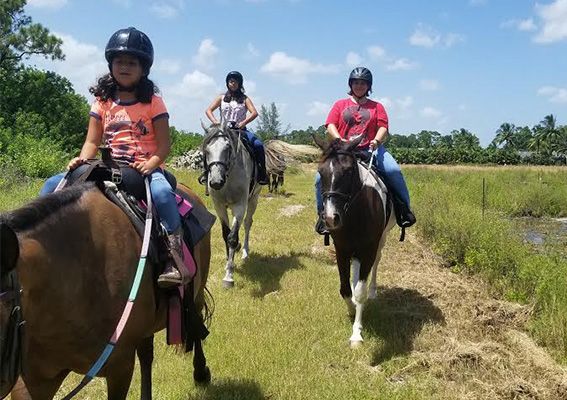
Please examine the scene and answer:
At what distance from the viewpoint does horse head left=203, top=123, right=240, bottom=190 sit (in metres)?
6.91

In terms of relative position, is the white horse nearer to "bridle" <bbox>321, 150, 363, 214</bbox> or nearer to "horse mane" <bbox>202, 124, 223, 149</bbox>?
"horse mane" <bbox>202, 124, 223, 149</bbox>

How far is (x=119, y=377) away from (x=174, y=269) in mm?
652

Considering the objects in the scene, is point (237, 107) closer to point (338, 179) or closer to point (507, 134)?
point (338, 179)

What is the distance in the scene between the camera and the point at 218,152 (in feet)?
23.0

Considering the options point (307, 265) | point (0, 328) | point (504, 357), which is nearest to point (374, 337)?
point (504, 357)

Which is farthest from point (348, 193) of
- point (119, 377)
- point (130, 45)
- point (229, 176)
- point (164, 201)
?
point (119, 377)

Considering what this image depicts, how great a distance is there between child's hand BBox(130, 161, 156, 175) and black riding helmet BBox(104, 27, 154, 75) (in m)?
0.73

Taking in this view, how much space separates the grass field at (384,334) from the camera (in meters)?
4.28

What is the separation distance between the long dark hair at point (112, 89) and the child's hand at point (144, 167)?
1.58 feet

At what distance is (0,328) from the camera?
1.72 m

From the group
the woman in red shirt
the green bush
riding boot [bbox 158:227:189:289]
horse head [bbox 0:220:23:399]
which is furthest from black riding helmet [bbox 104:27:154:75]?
the green bush

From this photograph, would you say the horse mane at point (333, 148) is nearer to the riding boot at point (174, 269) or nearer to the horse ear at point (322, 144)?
the horse ear at point (322, 144)

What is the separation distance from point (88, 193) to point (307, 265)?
598 centimetres

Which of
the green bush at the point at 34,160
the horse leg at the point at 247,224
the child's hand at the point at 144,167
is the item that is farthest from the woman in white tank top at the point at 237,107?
the green bush at the point at 34,160
